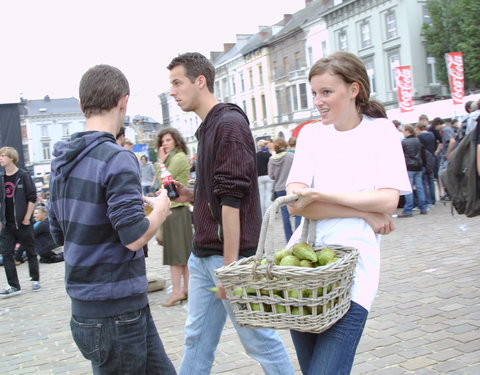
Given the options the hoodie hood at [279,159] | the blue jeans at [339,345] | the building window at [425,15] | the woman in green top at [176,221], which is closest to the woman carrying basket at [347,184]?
the blue jeans at [339,345]

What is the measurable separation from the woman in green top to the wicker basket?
426 cm

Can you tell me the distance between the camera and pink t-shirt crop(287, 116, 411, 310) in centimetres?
215

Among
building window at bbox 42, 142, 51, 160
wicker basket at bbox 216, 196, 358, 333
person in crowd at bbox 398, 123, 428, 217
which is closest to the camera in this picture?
wicker basket at bbox 216, 196, 358, 333

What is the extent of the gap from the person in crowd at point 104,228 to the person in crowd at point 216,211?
0.42 metres

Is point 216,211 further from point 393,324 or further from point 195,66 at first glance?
point 393,324

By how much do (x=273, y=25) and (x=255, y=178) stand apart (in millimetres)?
50644

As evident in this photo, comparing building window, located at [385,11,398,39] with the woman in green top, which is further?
building window, located at [385,11,398,39]

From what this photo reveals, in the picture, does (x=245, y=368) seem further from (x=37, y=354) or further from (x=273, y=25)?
(x=273, y=25)

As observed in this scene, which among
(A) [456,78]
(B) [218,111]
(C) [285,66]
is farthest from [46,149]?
(B) [218,111]

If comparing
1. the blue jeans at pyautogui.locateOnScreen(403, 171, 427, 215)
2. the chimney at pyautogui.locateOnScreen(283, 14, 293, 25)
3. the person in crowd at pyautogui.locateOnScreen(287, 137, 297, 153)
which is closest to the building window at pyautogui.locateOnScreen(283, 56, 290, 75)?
the chimney at pyautogui.locateOnScreen(283, 14, 293, 25)

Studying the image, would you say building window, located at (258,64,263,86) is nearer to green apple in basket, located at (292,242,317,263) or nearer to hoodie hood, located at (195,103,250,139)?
hoodie hood, located at (195,103,250,139)

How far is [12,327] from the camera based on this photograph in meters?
6.05

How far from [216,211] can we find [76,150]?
0.79 metres

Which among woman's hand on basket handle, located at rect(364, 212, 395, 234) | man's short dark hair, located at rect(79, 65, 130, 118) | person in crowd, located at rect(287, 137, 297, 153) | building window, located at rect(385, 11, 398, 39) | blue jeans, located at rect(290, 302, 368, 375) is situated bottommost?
blue jeans, located at rect(290, 302, 368, 375)
